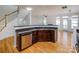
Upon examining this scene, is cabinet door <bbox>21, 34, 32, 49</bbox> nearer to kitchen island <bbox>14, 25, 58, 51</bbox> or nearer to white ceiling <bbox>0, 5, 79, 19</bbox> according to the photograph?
kitchen island <bbox>14, 25, 58, 51</bbox>

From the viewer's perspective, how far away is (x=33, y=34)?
8.19 feet

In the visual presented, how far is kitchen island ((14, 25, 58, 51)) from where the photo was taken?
7.84ft

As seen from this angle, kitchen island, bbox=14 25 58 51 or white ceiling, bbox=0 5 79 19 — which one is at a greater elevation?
white ceiling, bbox=0 5 79 19

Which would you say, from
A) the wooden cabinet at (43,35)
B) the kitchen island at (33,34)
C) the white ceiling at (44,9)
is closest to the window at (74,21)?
the white ceiling at (44,9)

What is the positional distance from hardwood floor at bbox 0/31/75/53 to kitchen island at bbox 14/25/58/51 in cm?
9


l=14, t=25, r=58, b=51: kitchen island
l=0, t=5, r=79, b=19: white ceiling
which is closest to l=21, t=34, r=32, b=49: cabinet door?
l=14, t=25, r=58, b=51: kitchen island

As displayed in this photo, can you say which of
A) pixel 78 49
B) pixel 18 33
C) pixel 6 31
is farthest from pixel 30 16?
pixel 78 49

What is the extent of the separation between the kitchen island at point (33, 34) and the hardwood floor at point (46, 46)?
0.09 metres

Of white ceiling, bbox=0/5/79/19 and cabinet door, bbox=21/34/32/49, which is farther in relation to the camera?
cabinet door, bbox=21/34/32/49

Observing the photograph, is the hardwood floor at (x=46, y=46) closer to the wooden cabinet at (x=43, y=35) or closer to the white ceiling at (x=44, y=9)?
the wooden cabinet at (x=43, y=35)

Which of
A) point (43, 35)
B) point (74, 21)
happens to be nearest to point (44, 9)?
point (43, 35)

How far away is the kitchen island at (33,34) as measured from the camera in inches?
94.1

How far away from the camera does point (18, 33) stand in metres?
2.39
